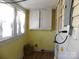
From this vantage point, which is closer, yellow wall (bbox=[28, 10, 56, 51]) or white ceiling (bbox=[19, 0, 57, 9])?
white ceiling (bbox=[19, 0, 57, 9])

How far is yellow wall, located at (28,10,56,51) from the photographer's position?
21.4 ft

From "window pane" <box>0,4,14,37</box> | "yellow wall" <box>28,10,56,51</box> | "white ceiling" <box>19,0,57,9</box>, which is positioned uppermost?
"white ceiling" <box>19,0,57,9</box>

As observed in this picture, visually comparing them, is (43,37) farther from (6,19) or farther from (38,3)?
(6,19)

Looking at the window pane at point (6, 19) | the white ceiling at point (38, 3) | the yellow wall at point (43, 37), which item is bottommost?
the yellow wall at point (43, 37)

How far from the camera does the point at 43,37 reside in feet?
21.6

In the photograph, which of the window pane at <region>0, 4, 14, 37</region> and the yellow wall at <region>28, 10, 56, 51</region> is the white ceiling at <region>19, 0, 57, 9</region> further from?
the yellow wall at <region>28, 10, 56, 51</region>

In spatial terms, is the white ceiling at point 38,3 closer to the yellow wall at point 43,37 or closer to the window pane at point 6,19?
the window pane at point 6,19

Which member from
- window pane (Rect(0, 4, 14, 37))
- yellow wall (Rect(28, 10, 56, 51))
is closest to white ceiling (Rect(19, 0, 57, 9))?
window pane (Rect(0, 4, 14, 37))

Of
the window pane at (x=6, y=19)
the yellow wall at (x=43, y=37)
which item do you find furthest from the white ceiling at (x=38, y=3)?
the yellow wall at (x=43, y=37)

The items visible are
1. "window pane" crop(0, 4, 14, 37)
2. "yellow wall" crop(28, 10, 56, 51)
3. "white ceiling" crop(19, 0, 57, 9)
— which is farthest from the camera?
"yellow wall" crop(28, 10, 56, 51)

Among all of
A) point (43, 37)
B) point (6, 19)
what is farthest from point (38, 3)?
point (43, 37)

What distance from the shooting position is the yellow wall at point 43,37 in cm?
651

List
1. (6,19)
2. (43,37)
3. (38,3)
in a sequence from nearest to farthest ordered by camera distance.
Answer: (6,19) < (38,3) < (43,37)

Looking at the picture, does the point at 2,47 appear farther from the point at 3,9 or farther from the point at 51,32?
the point at 51,32
